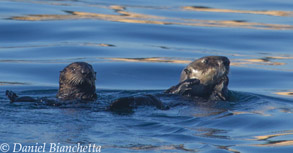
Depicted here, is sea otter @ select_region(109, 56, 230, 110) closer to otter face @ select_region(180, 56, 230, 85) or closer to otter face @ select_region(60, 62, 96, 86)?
otter face @ select_region(180, 56, 230, 85)

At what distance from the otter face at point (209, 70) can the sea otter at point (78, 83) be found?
1.34 m

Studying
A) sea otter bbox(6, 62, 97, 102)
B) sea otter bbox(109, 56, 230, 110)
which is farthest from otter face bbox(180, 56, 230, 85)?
sea otter bbox(6, 62, 97, 102)

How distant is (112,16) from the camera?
15.8m

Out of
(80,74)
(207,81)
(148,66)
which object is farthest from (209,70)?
(148,66)

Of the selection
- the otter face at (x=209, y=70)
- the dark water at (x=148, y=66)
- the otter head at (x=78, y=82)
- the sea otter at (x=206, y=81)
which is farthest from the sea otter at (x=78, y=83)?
the otter face at (x=209, y=70)

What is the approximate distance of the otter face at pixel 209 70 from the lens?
8398mm

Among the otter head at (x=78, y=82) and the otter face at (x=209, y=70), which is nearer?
the otter head at (x=78, y=82)

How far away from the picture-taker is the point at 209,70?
27.8 ft

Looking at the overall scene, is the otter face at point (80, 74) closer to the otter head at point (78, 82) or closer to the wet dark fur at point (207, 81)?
the otter head at point (78, 82)

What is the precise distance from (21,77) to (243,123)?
4.45 metres

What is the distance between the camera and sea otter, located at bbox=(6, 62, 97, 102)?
26.1 feet

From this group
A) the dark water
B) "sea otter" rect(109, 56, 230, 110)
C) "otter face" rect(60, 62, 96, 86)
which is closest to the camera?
the dark water

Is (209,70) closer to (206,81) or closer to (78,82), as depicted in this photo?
(206,81)

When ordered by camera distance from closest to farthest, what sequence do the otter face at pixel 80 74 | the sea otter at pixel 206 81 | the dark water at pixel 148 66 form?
the dark water at pixel 148 66
the otter face at pixel 80 74
the sea otter at pixel 206 81
